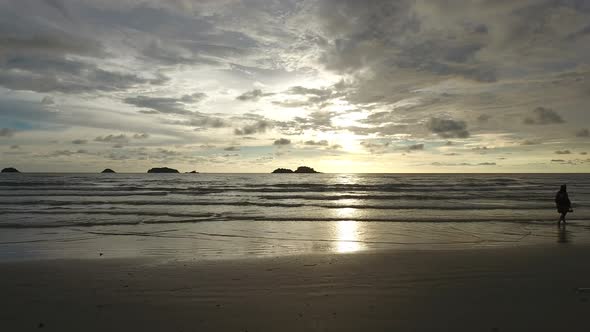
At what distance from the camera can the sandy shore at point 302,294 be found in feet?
18.3

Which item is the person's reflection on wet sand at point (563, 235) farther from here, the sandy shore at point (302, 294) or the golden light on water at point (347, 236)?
the golden light on water at point (347, 236)

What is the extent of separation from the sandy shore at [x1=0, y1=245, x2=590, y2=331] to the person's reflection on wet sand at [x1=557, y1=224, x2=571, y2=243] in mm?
4393

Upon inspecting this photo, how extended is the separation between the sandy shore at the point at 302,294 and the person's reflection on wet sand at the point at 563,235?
173 inches

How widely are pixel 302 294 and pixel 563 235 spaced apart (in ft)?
44.4

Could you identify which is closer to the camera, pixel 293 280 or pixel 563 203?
pixel 293 280

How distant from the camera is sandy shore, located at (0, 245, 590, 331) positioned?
5.59 m

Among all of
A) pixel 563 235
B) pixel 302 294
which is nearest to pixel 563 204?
pixel 563 235

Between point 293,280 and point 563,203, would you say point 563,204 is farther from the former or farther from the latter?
point 293,280

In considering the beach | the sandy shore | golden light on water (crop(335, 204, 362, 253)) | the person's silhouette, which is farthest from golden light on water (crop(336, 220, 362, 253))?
the person's silhouette

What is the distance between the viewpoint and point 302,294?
687cm

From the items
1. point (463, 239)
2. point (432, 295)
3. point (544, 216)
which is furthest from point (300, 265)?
point (544, 216)

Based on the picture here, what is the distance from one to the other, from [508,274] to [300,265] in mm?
4935

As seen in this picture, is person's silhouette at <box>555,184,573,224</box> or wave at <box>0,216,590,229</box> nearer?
person's silhouette at <box>555,184,573,224</box>

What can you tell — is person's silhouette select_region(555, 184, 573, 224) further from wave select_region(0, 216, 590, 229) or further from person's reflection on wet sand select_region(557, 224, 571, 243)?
wave select_region(0, 216, 590, 229)
